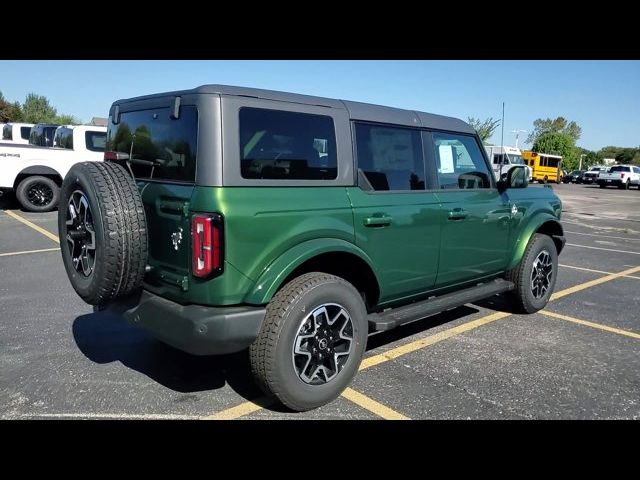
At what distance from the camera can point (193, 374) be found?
3480 mm

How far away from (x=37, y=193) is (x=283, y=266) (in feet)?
35.9

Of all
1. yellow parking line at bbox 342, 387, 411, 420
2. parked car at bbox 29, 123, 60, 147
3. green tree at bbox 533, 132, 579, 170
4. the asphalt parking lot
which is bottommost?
yellow parking line at bbox 342, 387, 411, 420

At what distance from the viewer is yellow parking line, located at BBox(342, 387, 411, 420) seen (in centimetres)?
295

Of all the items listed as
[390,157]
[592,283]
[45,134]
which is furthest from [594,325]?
[45,134]

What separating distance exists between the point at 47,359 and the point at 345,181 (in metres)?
2.60

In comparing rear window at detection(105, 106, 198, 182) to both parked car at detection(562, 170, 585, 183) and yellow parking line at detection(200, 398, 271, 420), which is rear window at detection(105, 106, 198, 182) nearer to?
yellow parking line at detection(200, 398, 271, 420)

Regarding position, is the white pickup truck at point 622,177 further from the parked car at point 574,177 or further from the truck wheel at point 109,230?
the truck wheel at point 109,230

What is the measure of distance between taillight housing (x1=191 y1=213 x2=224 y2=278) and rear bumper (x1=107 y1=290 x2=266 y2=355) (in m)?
0.22

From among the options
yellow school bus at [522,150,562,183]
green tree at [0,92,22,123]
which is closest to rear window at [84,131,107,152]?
yellow school bus at [522,150,562,183]

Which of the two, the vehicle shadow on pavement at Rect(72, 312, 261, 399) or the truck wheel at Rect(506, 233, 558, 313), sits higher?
the truck wheel at Rect(506, 233, 558, 313)

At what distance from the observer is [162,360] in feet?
12.2

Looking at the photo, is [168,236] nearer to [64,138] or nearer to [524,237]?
[524,237]
